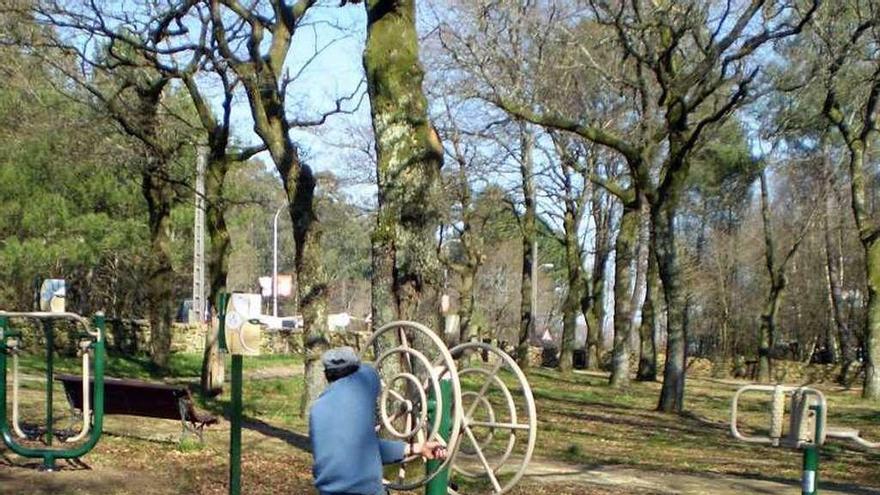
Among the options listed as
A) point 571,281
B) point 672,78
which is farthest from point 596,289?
point 672,78

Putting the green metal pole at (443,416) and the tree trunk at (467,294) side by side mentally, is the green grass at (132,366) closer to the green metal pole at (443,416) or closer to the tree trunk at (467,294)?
the tree trunk at (467,294)

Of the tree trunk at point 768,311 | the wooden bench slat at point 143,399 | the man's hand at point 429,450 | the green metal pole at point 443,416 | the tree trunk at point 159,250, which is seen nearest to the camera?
the man's hand at point 429,450

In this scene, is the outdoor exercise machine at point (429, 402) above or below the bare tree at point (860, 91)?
below

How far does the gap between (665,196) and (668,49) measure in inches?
114

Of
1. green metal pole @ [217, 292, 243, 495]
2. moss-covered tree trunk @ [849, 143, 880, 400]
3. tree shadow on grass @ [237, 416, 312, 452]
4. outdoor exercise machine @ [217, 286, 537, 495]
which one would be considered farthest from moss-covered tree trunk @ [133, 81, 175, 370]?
moss-covered tree trunk @ [849, 143, 880, 400]

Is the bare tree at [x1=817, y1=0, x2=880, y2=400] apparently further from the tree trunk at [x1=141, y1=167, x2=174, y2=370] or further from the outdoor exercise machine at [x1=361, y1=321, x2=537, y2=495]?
the outdoor exercise machine at [x1=361, y1=321, x2=537, y2=495]

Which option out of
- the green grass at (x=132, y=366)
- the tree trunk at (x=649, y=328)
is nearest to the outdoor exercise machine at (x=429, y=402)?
the green grass at (x=132, y=366)

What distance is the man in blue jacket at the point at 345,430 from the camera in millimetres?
5457

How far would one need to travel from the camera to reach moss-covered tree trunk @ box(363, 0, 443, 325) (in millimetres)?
10227

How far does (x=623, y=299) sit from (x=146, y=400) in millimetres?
22563

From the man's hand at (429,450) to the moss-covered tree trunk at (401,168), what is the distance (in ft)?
11.5

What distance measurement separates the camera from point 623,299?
1332 inches

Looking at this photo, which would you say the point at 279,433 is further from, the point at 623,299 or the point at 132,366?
the point at 623,299

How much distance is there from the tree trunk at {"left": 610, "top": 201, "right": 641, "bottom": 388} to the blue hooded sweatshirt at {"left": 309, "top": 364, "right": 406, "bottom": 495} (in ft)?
87.1
